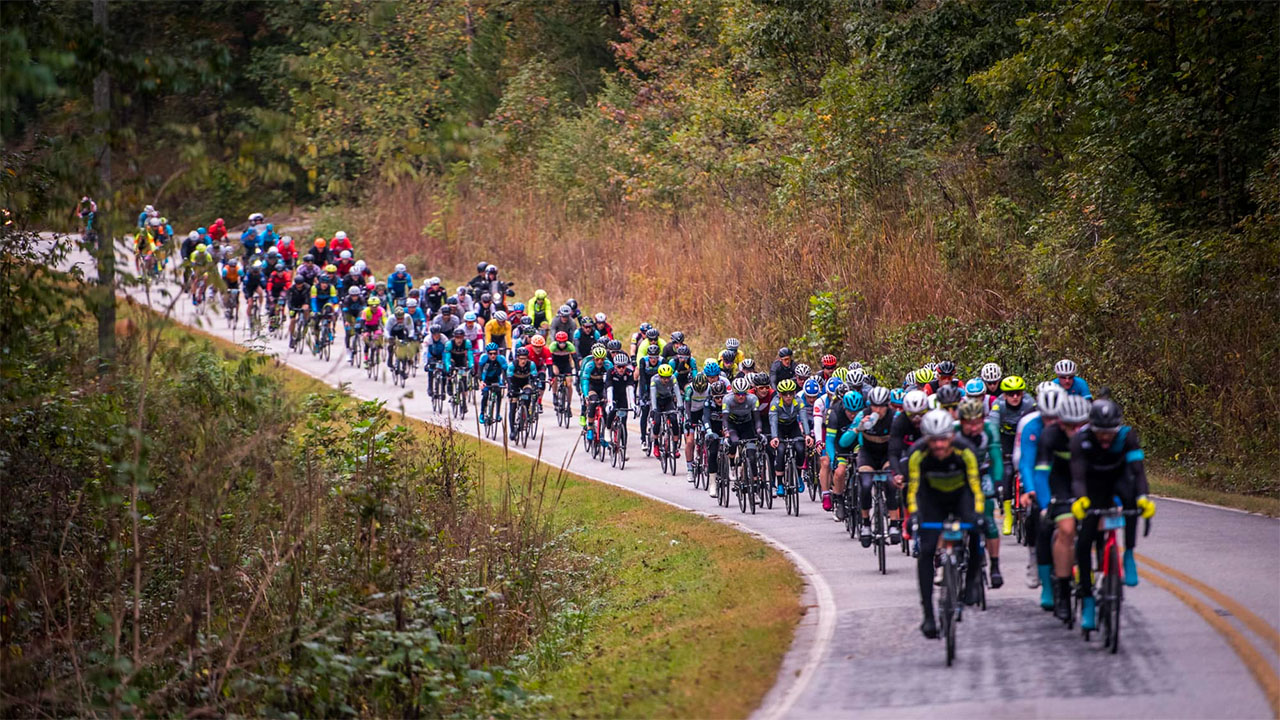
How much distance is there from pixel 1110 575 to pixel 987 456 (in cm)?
334

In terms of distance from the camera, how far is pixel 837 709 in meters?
10.9

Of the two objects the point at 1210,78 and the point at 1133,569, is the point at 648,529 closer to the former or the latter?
the point at 1133,569

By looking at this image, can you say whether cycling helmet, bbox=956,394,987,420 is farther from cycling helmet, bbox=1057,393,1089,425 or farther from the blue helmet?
the blue helmet

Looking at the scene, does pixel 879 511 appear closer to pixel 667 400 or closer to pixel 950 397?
pixel 950 397


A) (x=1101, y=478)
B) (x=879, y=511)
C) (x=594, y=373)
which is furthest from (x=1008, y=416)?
(x=594, y=373)

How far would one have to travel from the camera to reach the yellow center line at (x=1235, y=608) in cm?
1180

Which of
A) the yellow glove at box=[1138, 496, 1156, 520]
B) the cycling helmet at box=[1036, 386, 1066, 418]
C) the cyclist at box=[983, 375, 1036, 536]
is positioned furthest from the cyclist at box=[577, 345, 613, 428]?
the yellow glove at box=[1138, 496, 1156, 520]

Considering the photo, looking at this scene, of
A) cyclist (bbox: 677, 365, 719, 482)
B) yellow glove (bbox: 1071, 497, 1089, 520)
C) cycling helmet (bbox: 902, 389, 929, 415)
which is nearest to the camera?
yellow glove (bbox: 1071, 497, 1089, 520)

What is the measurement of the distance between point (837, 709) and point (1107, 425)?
324 cm

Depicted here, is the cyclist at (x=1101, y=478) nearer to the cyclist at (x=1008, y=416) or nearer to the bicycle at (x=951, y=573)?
the bicycle at (x=951, y=573)

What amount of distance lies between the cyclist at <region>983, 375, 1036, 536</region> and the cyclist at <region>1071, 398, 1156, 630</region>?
3.42m

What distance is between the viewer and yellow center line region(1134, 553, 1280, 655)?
38.7ft

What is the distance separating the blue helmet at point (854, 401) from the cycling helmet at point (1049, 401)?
A: 4138 mm

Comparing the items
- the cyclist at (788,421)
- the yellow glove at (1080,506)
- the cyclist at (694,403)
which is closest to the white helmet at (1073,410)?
the yellow glove at (1080,506)
